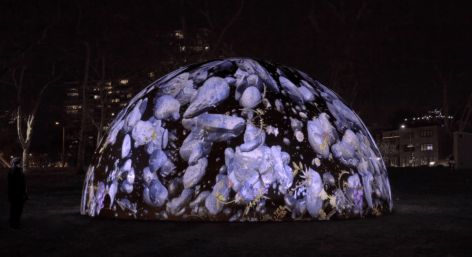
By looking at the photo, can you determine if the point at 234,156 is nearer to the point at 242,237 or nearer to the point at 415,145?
the point at 242,237

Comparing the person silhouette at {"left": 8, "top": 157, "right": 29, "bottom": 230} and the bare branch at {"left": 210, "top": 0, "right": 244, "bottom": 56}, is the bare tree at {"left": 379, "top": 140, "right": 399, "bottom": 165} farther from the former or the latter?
the person silhouette at {"left": 8, "top": 157, "right": 29, "bottom": 230}

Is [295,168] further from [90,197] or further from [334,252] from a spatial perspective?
[90,197]

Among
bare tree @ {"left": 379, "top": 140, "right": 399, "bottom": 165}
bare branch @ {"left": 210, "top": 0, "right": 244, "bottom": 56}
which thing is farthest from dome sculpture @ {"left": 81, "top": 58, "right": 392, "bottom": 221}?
bare tree @ {"left": 379, "top": 140, "right": 399, "bottom": 165}

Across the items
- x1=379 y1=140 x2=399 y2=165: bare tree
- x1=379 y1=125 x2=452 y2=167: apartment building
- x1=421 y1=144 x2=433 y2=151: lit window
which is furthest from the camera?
x1=379 y1=140 x2=399 y2=165: bare tree

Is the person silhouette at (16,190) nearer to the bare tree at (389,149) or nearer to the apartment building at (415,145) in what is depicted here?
the apartment building at (415,145)

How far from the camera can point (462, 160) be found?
137 feet

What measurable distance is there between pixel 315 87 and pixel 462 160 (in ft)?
112

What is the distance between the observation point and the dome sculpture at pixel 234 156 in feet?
31.6

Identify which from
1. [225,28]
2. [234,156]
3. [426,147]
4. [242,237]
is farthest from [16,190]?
[426,147]

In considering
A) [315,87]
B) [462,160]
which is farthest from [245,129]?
[462,160]

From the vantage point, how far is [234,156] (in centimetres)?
970

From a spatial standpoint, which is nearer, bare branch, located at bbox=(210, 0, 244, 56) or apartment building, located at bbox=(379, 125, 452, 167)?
bare branch, located at bbox=(210, 0, 244, 56)

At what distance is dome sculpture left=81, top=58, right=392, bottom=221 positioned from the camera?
31.6 feet

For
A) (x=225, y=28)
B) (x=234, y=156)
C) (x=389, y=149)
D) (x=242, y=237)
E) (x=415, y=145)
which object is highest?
(x=225, y=28)
